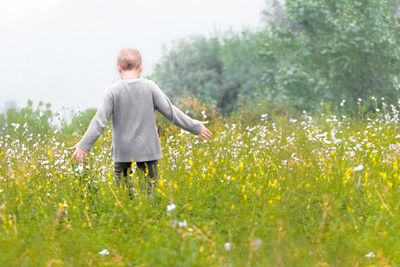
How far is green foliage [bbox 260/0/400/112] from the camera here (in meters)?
14.6

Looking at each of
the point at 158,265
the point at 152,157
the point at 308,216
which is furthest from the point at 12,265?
the point at 308,216

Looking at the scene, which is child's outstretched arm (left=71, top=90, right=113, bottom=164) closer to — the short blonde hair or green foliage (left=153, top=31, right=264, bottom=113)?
the short blonde hair

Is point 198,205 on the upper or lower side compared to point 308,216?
upper

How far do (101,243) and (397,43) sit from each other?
49.2ft

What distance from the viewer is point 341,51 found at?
48.7ft

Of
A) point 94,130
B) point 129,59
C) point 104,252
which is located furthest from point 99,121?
point 104,252

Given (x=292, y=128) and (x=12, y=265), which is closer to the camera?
(x=12, y=265)

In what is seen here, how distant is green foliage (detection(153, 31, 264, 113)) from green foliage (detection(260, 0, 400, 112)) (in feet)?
17.2

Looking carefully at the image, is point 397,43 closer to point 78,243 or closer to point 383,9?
point 383,9

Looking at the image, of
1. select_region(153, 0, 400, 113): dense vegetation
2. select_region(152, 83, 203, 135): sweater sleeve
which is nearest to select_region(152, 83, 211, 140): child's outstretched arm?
select_region(152, 83, 203, 135): sweater sleeve

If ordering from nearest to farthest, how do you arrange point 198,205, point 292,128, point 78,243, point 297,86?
point 78,243 → point 198,205 → point 292,128 → point 297,86

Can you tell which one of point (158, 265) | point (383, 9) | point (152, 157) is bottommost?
point (158, 265)

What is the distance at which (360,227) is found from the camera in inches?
162

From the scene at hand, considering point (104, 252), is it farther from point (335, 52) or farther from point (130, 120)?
point (335, 52)
